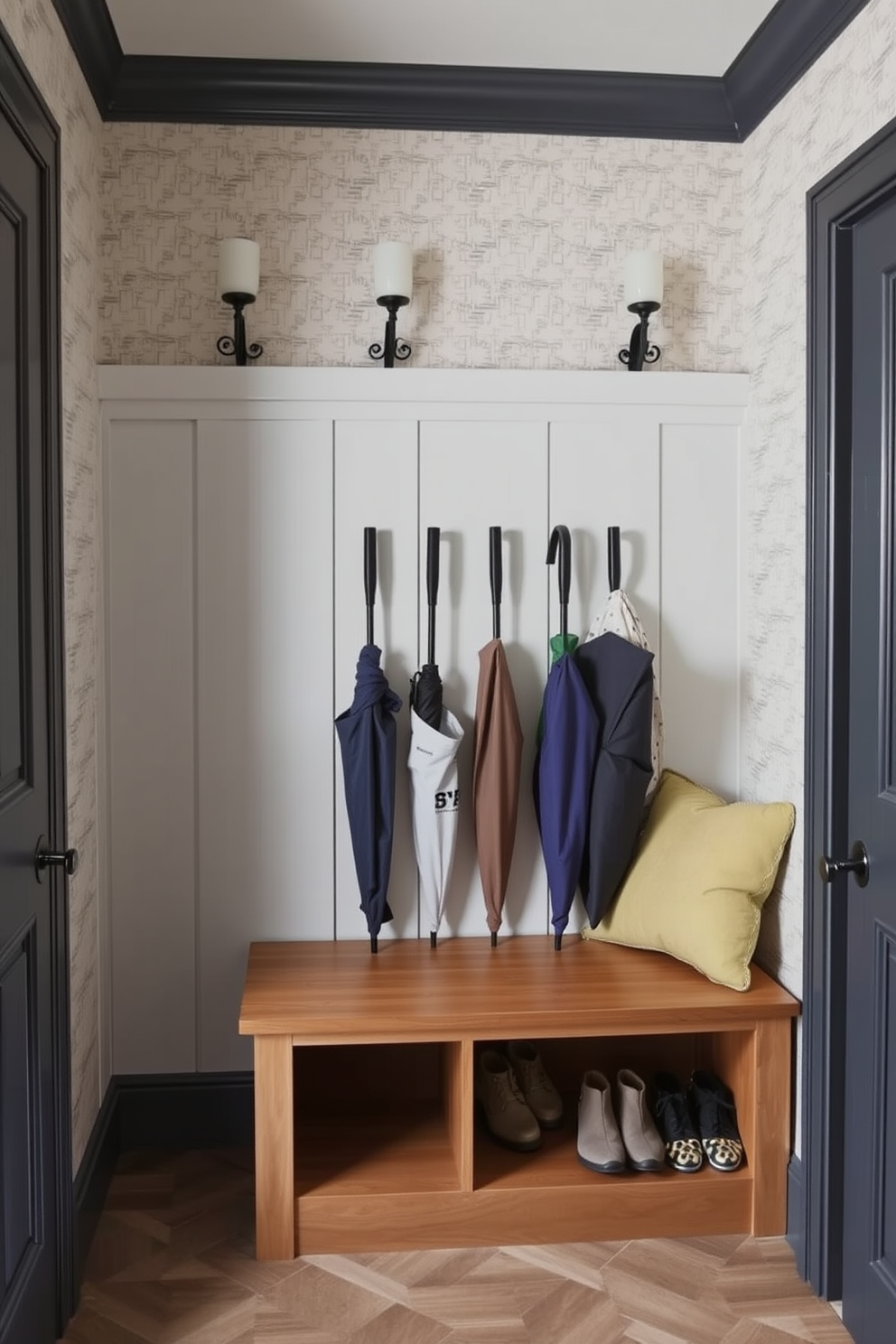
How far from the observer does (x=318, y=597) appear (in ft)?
8.42

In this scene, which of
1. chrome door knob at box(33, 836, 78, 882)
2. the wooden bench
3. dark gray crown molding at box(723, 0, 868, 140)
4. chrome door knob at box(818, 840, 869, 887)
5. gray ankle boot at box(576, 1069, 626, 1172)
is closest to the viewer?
chrome door knob at box(33, 836, 78, 882)

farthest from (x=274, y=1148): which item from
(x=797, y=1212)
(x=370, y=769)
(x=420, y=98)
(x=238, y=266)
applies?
(x=420, y=98)

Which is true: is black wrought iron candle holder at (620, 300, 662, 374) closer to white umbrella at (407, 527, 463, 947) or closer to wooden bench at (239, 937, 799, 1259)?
white umbrella at (407, 527, 463, 947)

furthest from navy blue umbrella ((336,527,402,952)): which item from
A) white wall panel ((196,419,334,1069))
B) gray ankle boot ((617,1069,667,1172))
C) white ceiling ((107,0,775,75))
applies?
white ceiling ((107,0,775,75))

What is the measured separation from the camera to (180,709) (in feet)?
8.42

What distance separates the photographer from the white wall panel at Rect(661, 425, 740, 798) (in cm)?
261

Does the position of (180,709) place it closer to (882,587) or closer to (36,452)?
(36,452)

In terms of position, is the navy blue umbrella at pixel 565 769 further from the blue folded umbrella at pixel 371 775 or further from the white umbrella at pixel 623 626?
the blue folded umbrella at pixel 371 775

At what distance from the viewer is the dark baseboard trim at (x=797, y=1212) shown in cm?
217

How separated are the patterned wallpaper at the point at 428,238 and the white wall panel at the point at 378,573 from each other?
213mm

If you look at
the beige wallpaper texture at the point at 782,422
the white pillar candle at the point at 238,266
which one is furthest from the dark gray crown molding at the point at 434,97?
the white pillar candle at the point at 238,266

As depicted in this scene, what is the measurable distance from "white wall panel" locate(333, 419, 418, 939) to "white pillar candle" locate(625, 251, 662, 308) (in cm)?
56

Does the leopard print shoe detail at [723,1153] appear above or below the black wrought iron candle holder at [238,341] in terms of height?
below

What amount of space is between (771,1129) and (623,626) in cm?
105
